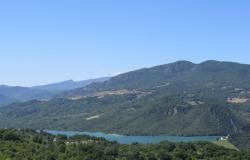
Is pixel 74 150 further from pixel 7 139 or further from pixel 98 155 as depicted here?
pixel 7 139

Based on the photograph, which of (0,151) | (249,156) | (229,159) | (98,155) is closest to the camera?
(0,151)

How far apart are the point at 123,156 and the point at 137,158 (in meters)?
3.49

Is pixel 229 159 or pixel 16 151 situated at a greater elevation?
pixel 16 151

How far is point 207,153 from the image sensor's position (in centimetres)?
14712

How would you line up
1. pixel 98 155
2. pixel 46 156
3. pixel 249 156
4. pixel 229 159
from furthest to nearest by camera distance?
pixel 249 156
pixel 229 159
pixel 98 155
pixel 46 156

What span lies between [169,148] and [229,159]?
2143cm

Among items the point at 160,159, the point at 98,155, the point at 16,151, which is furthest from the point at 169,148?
the point at 16,151

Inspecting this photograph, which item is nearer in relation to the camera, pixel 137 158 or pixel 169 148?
pixel 137 158

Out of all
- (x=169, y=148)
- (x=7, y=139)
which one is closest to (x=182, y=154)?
(x=169, y=148)

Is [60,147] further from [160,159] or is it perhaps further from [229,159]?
[229,159]

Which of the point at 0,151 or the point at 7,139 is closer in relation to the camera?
the point at 0,151

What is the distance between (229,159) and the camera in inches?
5536

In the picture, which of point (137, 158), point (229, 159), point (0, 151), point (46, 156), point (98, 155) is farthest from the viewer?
point (229, 159)

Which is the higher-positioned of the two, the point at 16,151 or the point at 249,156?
the point at 16,151
